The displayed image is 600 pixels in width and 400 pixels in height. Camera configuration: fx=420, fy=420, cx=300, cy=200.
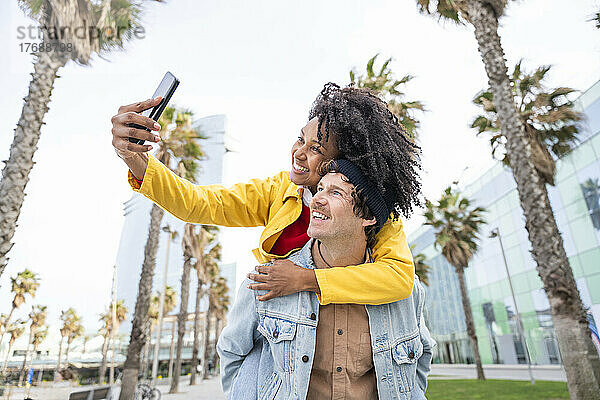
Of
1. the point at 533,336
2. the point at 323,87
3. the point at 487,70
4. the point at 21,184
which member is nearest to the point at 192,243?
the point at 21,184

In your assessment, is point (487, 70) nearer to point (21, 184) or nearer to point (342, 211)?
point (342, 211)

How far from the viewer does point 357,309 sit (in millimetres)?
1530

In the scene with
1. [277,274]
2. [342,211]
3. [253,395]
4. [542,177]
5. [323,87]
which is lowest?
[253,395]

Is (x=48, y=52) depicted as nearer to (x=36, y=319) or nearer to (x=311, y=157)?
(x=311, y=157)

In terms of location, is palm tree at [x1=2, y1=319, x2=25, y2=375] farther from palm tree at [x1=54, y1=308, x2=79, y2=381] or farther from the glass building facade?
the glass building facade

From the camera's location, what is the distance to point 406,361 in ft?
4.97

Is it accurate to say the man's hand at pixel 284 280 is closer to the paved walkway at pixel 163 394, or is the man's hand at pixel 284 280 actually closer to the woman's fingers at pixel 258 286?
the woman's fingers at pixel 258 286

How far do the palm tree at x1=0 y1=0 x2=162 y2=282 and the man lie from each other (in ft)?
25.2

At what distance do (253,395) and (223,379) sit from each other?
18cm

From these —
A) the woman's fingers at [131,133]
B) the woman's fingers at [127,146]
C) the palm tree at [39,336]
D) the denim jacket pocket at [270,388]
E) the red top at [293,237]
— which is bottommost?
the denim jacket pocket at [270,388]

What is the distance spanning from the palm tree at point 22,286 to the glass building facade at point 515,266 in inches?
1231

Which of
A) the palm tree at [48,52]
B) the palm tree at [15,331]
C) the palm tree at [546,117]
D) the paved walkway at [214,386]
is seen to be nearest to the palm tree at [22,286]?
the paved walkway at [214,386]

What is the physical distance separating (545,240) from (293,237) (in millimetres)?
7872

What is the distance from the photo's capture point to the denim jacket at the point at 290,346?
144 centimetres
